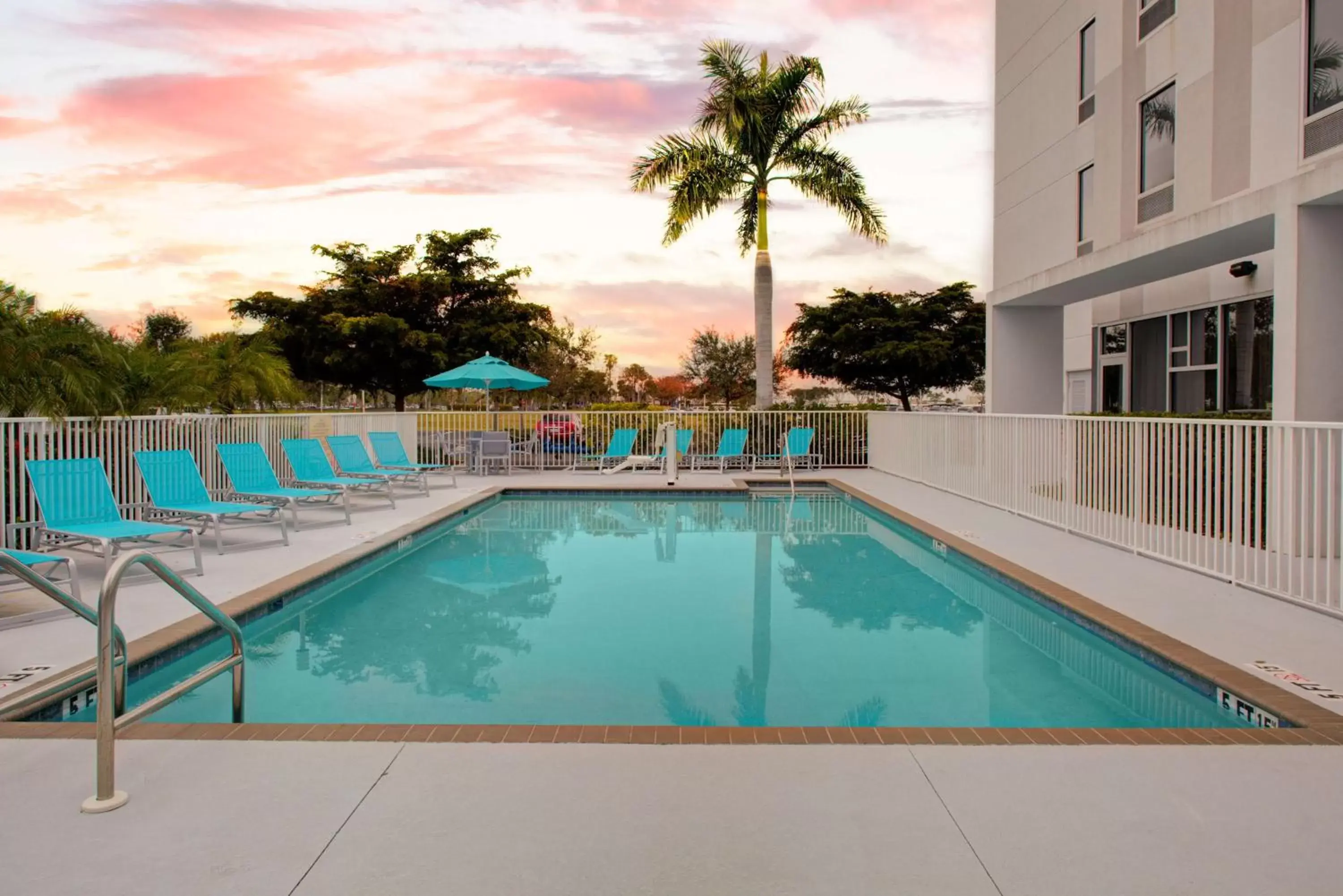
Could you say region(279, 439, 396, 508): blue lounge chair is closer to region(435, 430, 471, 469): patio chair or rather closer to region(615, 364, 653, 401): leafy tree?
region(435, 430, 471, 469): patio chair

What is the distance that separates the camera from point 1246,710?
157 inches

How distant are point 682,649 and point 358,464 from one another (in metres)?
8.94

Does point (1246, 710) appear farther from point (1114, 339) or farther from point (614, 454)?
point (614, 454)

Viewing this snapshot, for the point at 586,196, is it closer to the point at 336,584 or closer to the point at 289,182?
the point at 289,182

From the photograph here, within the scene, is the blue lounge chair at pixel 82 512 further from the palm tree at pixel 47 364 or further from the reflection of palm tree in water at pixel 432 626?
the reflection of palm tree in water at pixel 432 626

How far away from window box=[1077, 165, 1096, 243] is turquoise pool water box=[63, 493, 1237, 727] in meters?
9.22

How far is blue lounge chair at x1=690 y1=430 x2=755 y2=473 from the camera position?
1789 centimetres

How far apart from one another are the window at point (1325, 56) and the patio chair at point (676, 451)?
1096 centimetres

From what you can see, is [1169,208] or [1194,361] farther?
[1194,361]

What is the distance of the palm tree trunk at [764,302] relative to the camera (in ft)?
66.7

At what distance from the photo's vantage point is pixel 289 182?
17.3 meters

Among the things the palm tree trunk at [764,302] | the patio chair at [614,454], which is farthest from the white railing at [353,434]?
the palm tree trunk at [764,302]

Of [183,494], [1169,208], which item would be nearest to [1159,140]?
[1169,208]

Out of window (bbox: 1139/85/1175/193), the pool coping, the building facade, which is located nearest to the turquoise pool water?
the pool coping
